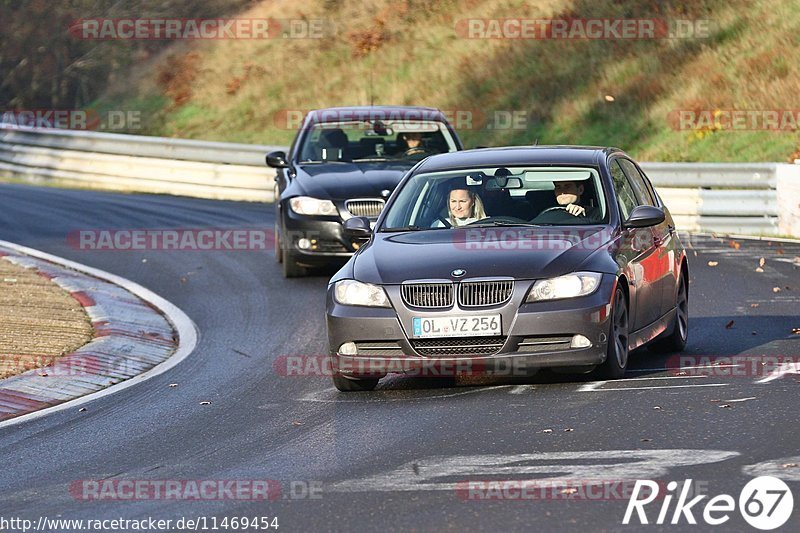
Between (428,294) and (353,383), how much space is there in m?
0.94

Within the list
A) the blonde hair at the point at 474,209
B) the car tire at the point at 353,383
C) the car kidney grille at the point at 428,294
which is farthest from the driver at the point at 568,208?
the car tire at the point at 353,383

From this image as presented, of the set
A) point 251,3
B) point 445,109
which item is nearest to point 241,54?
point 251,3

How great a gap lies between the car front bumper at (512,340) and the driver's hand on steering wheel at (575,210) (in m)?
1.04

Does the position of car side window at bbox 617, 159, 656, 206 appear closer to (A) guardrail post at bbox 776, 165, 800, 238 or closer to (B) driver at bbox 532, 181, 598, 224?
(B) driver at bbox 532, 181, 598, 224

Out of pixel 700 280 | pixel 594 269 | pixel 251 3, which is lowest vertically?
pixel 700 280

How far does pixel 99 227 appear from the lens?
864 inches

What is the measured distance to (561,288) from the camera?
9539 mm

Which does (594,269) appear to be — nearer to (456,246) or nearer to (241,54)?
(456,246)

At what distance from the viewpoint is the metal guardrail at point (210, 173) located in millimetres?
20203

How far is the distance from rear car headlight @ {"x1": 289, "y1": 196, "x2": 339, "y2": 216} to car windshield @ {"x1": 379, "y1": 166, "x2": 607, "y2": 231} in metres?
5.31

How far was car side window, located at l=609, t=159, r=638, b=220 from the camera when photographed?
10852 mm

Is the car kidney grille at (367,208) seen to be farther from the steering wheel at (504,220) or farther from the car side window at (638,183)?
the steering wheel at (504,220)

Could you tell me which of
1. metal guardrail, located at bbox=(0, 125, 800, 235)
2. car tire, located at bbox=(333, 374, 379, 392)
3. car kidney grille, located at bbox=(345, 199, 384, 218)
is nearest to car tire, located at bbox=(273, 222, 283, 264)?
car kidney grille, located at bbox=(345, 199, 384, 218)

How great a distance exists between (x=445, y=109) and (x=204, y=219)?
11.5m
